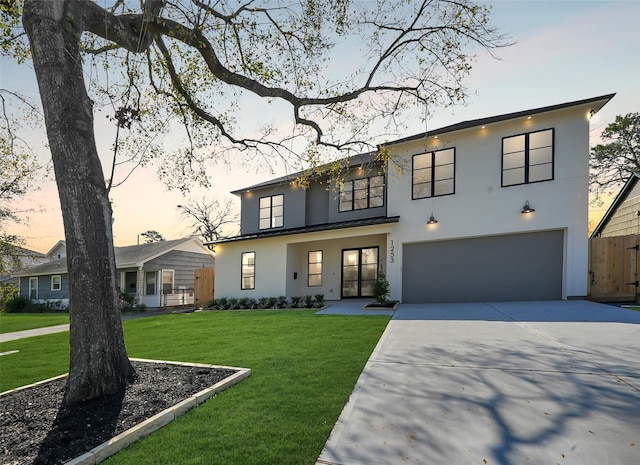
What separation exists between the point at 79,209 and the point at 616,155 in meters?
25.9

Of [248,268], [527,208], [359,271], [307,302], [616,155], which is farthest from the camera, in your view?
[616,155]

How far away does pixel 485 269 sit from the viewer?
11.0 metres

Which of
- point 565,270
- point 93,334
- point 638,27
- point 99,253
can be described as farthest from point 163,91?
point 565,270

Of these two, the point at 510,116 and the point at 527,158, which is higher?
the point at 510,116

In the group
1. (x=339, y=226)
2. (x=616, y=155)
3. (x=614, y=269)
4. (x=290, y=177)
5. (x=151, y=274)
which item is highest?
(x=616, y=155)

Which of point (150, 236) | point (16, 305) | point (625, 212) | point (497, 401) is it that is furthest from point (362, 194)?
point (150, 236)

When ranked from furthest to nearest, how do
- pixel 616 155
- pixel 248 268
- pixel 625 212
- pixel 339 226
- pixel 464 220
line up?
pixel 616 155, pixel 248 268, pixel 625 212, pixel 339 226, pixel 464 220

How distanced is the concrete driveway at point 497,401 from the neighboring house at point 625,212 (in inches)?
450

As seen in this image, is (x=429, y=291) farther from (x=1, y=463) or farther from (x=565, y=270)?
(x=1, y=463)

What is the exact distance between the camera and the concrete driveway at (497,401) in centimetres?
248

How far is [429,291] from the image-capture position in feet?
38.3

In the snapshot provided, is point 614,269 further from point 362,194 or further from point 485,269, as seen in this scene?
point 362,194

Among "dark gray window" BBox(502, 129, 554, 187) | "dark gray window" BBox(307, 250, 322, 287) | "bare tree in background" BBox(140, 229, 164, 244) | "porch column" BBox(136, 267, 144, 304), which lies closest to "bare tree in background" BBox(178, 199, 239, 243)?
"porch column" BBox(136, 267, 144, 304)

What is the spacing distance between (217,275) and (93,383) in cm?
1317
